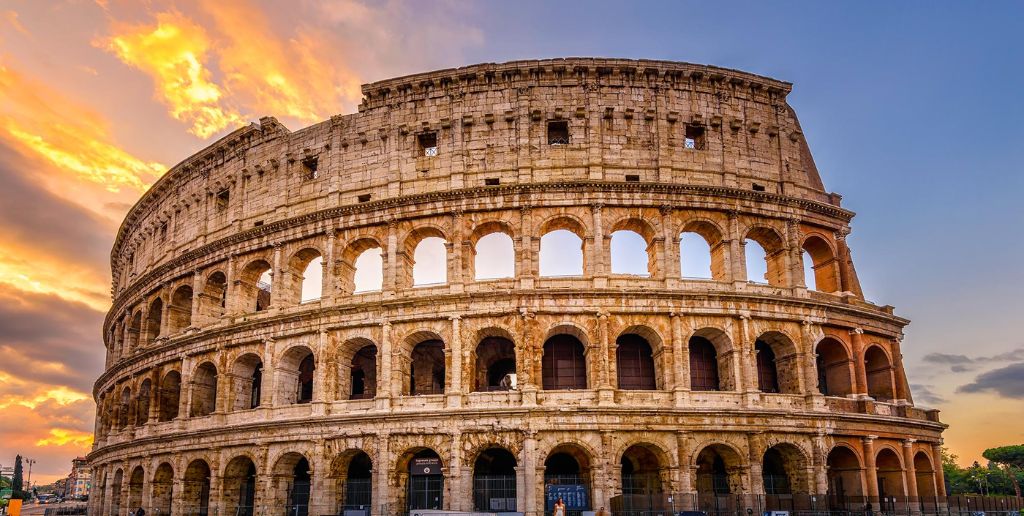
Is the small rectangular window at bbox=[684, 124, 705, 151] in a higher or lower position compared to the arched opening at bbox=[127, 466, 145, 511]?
higher

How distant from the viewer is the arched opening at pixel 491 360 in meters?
28.8

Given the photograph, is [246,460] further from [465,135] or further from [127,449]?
[465,135]

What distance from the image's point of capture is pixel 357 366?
31.2 m

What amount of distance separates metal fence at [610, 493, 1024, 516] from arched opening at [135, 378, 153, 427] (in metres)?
22.6

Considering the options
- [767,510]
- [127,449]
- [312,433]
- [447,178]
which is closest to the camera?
[767,510]

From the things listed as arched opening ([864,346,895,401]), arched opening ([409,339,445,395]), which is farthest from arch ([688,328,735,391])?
arched opening ([409,339,445,395])

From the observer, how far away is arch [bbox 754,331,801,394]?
2813 cm

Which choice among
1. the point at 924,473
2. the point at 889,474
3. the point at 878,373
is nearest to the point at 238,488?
the point at 889,474

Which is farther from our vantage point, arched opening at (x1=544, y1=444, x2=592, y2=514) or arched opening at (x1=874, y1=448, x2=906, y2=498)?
arched opening at (x1=874, y1=448, x2=906, y2=498)

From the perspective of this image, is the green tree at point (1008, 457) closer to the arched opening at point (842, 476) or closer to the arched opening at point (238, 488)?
the arched opening at point (842, 476)

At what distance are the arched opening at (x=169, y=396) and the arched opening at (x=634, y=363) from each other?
19.4m

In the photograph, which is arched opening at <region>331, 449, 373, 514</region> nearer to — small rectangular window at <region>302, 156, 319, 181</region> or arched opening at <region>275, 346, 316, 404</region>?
arched opening at <region>275, 346, 316, 404</region>

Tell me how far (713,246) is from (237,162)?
21200 millimetres

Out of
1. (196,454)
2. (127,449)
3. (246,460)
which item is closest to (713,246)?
(246,460)
